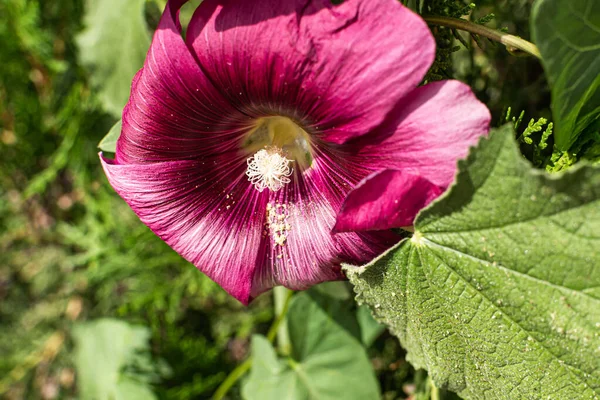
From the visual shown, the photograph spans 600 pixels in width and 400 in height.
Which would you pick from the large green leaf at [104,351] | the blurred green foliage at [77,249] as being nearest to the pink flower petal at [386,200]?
the blurred green foliage at [77,249]

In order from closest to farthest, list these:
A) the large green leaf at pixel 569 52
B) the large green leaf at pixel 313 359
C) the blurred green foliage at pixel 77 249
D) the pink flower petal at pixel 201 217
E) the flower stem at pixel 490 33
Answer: the large green leaf at pixel 569 52 → the flower stem at pixel 490 33 → the pink flower petal at pixel 201 217 → the large green leaf at pixel 313 359 → the blurred green foliage at pixel 77 249

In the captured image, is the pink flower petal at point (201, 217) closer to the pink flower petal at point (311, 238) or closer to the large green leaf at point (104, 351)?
the pink flower petal at point (311, 238)

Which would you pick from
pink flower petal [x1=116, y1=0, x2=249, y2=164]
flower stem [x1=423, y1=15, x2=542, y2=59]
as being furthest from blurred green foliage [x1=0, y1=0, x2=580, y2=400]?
pink flower petal [x1=116, y1=0, x2=249, y2=164]

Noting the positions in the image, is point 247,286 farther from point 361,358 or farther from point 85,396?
point 85,396

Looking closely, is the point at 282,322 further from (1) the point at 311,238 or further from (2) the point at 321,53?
(2) the point at 321,53

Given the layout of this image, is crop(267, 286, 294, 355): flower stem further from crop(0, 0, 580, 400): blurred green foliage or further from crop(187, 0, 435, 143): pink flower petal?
crop(187, 0, 435, 143): pink flower petal

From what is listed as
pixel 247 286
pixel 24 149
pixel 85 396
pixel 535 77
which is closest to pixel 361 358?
pixel 247 286
